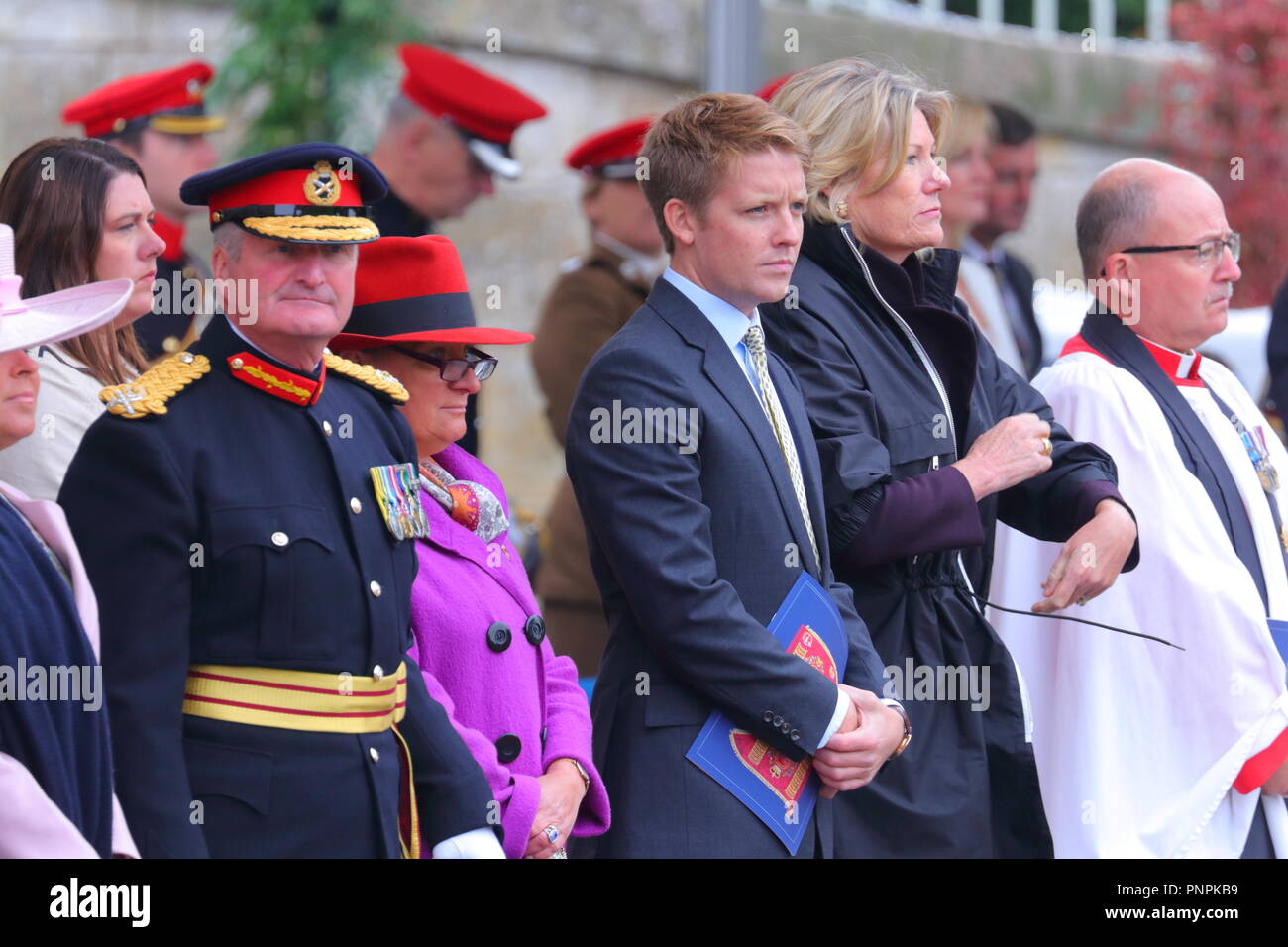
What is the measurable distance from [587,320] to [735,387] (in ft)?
8.78

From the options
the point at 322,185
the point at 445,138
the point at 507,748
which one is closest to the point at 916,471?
the point at 507,748

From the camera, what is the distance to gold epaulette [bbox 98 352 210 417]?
3043 mm

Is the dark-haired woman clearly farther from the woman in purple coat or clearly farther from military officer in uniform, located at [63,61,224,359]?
military officer in uniform, located at [63,61,224,359]

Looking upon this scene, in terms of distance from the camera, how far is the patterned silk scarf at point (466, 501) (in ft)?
12.2

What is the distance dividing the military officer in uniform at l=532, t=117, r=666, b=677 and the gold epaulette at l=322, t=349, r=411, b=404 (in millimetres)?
2547

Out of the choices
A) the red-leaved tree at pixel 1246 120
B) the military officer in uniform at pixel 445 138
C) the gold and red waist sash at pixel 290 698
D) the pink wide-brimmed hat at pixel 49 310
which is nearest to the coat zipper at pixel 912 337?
the gold and red waist sash at pixel 290 698

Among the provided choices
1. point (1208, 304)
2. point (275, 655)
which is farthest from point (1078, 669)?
point (275, 655)

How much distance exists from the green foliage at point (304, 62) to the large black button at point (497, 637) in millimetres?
7065

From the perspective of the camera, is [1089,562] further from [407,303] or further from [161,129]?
[161,129]

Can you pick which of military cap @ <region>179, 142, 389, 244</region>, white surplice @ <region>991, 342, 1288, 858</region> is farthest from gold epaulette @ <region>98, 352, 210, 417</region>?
white surplice @ <region>991, 342, 1288, 858</region>

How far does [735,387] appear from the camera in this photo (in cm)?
366

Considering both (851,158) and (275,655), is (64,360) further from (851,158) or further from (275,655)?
(851,158)

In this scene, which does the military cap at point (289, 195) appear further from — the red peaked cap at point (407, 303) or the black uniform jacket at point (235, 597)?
the red peaked cap at point (407, 303)

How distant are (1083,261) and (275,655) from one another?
270cm
